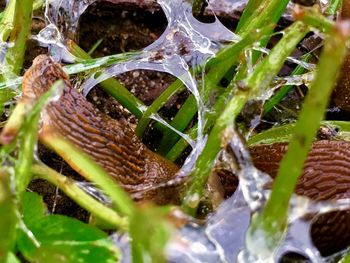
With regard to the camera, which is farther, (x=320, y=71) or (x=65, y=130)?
(x=65, y=130)

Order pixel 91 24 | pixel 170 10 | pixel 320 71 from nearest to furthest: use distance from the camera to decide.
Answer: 1. pixel 320 71
2. pixel 170 10
3. pixel 91 24

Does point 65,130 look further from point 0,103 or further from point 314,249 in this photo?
point 314,249

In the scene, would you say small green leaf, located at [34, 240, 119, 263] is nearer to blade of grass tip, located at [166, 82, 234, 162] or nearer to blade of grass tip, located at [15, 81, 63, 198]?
blade of grass tip, located at [15, 81, 63, 198]

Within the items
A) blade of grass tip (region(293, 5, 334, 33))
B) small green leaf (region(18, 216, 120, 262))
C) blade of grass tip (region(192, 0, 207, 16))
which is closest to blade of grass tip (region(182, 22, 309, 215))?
blade of grass tip (region(293, 5, 334, 33))

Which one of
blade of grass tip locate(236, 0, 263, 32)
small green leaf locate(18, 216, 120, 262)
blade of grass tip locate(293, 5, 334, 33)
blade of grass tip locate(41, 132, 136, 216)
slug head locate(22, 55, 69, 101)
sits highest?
blade of grass tip locate(293, 5, 334, 33)

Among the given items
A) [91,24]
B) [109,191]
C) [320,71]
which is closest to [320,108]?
[320,71]

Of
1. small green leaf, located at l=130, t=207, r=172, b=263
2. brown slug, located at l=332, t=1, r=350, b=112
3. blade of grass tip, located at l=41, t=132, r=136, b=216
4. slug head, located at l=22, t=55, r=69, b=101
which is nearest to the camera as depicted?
small green leaf, located at l=130, t=207, r=172, b=263

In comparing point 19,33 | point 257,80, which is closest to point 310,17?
point 257,80

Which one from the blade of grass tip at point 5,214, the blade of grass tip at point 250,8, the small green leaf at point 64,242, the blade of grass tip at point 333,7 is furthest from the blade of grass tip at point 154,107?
the blade of grass tip at point 5,214
